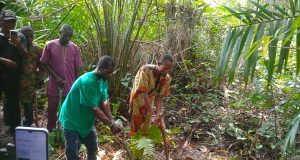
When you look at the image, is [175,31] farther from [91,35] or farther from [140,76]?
[140,76]

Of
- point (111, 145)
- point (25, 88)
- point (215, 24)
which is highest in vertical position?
→ point (215, 24)

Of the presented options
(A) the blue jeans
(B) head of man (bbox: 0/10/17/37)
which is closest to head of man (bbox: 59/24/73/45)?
(B) head of man (bbox: 0/10/17/37)

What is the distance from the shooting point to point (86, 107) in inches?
129

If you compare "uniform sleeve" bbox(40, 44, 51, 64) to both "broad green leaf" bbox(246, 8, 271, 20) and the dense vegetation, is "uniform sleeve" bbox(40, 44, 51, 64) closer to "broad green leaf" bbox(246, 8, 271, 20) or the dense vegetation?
the dense vegetation

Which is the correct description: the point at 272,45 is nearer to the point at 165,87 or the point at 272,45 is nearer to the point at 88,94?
the point at 88,94

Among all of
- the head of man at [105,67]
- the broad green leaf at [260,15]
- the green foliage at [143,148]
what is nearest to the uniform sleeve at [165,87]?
the green foliage at [143,148]

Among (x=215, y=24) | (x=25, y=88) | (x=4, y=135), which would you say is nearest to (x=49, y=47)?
(x=25, y=88)

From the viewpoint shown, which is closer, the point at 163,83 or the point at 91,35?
the point at 163,83

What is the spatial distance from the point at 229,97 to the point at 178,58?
1232 mm

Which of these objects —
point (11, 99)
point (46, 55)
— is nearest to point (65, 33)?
point (46, 55)

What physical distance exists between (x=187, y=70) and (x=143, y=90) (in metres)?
2.41

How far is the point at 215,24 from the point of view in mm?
7328

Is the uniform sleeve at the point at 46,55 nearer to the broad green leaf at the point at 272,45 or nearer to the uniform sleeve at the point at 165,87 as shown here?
the uniform sleeve at the point at 165,87

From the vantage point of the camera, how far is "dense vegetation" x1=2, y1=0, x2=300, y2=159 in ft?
16.7
